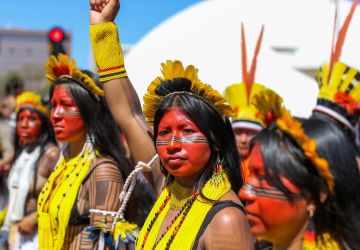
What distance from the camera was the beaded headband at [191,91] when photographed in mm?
2852

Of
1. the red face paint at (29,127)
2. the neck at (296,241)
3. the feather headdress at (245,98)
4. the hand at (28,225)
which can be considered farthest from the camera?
the red face paint at (29,127)

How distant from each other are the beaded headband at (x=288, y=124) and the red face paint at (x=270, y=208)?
0.11m

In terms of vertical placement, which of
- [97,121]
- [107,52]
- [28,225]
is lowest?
[28,225]

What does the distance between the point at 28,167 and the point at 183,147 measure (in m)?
3.11

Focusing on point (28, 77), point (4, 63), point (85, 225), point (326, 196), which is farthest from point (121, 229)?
point (4, 63)

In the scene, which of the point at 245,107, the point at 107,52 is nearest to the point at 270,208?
the point at 107,52

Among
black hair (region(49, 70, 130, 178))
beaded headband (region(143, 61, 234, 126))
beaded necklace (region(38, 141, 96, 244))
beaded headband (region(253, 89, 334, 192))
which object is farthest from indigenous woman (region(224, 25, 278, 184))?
beaded headband (region(253, 89, 334, 192))

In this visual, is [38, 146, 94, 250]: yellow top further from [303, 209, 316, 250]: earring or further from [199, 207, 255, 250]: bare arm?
[303, 209, 316, 250]: earring

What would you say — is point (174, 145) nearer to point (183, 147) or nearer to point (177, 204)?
point (183, 147)

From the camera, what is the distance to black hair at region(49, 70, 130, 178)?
153 inches

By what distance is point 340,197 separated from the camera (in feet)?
7.09

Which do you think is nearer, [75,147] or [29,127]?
[75,147]

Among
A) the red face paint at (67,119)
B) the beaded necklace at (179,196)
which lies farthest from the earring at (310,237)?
the red face paint at (67,119)

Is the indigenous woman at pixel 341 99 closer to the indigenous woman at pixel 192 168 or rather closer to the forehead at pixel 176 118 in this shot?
the indigenous woman at pixel 192 168
